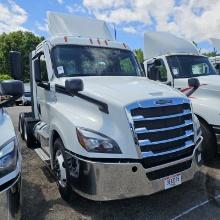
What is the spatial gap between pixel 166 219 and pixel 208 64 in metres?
5.36

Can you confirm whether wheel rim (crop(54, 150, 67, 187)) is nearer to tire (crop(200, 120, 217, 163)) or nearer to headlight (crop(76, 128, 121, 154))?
headlight (crop(76, 128, 121, 154))

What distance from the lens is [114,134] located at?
4246 millimetres

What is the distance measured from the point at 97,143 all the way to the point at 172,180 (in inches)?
44.2

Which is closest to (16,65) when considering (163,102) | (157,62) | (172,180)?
(163,102)

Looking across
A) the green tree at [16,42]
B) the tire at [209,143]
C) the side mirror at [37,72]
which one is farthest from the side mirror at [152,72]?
the green tree at [16,42]

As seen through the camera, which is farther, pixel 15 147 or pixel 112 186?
pixel 112 186

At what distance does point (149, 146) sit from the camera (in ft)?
14.1

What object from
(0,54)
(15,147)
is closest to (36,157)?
Result: (15,147)

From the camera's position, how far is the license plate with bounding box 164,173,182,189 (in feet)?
14.4

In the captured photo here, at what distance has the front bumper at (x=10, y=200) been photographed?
3.02m

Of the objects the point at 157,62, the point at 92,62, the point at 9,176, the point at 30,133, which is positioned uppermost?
the point at 92,62

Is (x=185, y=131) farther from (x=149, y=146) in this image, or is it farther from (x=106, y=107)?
(x=106, y=107)

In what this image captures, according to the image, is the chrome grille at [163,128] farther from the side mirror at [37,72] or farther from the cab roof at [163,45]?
the cab roof at [163,45]

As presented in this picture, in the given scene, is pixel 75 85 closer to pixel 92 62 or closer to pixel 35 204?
pixel 92 62
